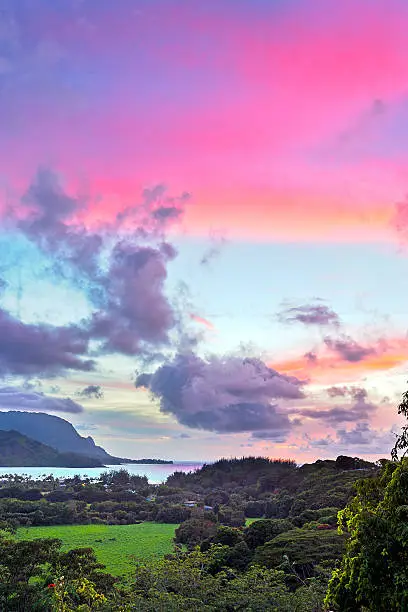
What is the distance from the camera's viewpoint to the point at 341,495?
74.8m

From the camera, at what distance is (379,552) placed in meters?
13.8

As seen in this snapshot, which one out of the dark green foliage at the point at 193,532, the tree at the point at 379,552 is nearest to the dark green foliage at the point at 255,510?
the dark green foliage at the point at 193,532

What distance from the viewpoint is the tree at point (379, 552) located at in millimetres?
13398

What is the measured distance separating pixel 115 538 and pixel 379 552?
245 ft

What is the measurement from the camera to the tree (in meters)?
13.4

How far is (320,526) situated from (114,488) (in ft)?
380

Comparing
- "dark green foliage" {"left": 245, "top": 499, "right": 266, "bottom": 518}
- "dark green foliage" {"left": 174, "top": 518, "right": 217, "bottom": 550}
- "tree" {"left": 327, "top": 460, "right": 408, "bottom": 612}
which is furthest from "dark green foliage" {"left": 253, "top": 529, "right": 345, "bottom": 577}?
"dark green foliage" {"left": 245, "top": 499, "right": 266, "bottom": 518}

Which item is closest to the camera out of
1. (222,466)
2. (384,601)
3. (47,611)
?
(384,601)

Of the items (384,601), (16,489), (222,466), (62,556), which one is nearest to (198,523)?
(62,556)

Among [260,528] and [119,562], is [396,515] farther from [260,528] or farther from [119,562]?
[119,562]

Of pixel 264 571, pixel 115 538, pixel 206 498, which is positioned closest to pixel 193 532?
pixel 115 538

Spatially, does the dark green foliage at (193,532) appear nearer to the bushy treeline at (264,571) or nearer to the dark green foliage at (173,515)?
the bushy treeline at (264,571)

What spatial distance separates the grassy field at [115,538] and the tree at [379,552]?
42363 mm

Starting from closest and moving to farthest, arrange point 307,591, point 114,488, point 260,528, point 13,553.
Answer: point 307,591
point 13,553
point 260,528
point 114,488
